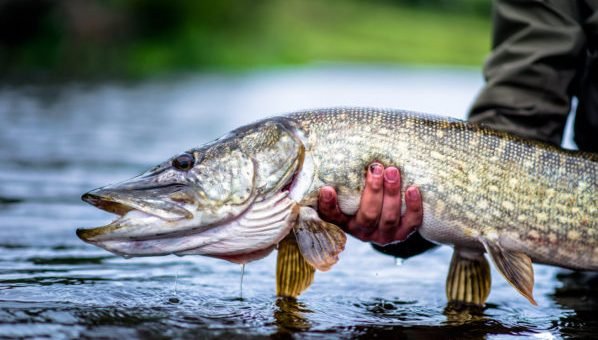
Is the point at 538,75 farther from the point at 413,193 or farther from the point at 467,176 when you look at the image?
the point at 413,193

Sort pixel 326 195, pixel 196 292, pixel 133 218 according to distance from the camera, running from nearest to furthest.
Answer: pixel 133 218
pixel 326 195
pixel 196 292

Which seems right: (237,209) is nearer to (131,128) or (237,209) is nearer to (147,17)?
(131,128)

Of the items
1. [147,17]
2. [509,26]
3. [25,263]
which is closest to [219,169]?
[25,263]

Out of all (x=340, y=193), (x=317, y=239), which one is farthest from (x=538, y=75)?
(x=317, y=239)

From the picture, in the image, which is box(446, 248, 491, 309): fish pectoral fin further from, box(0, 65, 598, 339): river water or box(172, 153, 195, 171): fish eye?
box(172, 153, 195, 171): fish eye

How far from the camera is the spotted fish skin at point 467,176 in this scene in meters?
3.57

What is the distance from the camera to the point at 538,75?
4250 mm

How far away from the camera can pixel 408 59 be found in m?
45.2

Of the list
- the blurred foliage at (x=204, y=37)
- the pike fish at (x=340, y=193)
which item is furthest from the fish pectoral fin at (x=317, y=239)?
the blurred foliage at (x=204, y=37)

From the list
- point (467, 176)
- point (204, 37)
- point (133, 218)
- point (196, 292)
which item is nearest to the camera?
point (133, 218)

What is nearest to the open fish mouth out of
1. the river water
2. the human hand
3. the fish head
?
the fish head

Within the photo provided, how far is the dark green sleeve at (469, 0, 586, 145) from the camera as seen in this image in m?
4.21

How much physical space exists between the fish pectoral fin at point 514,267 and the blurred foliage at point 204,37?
15784 mm

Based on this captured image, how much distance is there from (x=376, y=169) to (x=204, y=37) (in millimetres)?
28137
